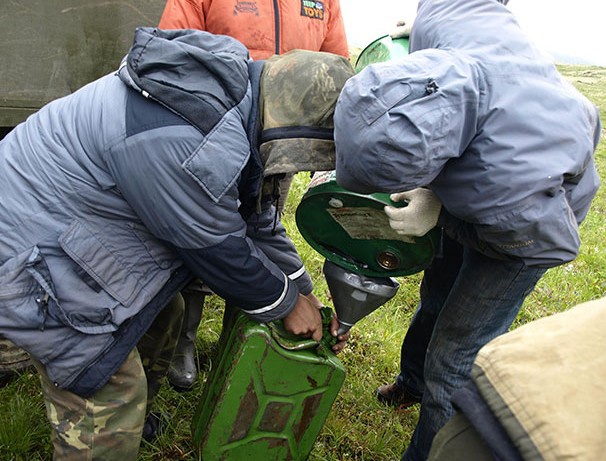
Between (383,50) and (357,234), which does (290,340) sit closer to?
(357,234)

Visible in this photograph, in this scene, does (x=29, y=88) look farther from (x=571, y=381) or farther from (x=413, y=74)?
(x=571, y=381)

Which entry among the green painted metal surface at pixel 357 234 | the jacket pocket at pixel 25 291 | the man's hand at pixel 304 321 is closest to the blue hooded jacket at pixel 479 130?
the green painted metal surface at pixel 357 234

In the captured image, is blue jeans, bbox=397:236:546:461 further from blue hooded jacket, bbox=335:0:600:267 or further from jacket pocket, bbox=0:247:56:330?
jacket pocket, bbox=0:247:56:330

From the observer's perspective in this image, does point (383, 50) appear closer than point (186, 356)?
Yes

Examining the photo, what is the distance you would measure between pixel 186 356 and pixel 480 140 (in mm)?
1808

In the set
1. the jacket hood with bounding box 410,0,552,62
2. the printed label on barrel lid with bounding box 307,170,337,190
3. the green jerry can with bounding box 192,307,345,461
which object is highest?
the jacket hood with bounding box 410,0,552,62

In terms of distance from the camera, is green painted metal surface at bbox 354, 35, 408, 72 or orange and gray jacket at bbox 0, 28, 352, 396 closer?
orange and gray jacket at bbox 0, 28, 352, 396

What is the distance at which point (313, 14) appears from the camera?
2986 millimetres

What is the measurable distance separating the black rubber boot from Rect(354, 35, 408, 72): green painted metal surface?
1272mm

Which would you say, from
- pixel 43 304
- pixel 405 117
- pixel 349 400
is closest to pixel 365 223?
pixel 405 117

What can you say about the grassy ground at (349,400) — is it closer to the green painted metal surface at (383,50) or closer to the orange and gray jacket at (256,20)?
the orange and gray jacket at (256,20)

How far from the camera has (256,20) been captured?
283 centimetres

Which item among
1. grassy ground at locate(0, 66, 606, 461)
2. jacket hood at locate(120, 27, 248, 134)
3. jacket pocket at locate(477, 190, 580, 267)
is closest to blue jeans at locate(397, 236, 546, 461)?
jacket pocket at locate(477, 190, 580, 267)

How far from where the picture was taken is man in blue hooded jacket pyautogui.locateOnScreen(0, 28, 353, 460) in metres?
1.59
